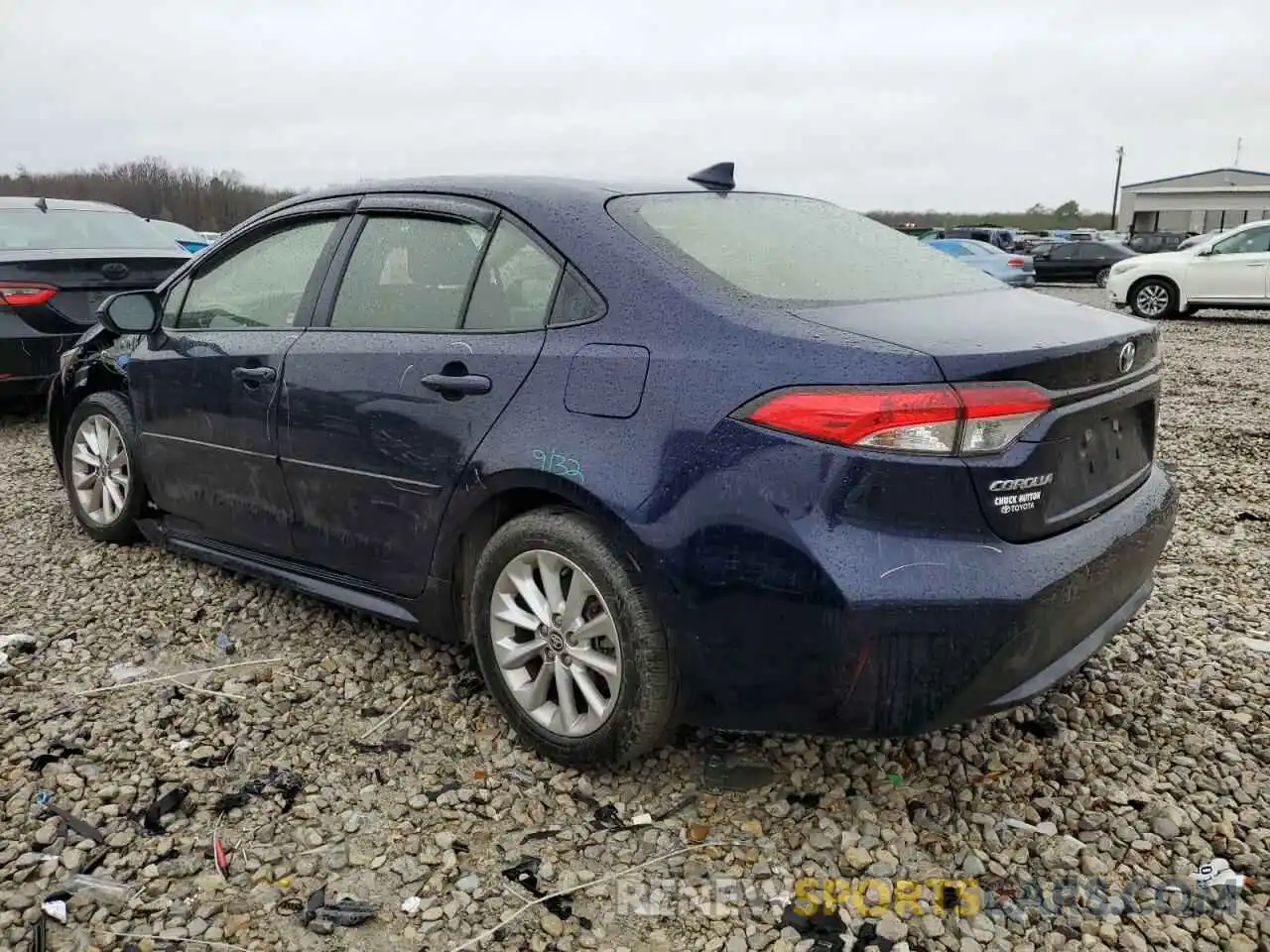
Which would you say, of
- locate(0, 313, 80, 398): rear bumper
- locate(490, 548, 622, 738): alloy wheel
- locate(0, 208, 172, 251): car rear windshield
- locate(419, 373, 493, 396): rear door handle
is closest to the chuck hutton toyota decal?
locate(490, 548, 622, 738): alloy wheel

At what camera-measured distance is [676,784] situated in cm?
274

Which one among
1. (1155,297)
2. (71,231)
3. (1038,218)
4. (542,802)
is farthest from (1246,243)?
(1038,218)

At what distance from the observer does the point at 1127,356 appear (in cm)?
262

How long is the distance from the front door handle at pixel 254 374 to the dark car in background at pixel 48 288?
12.4ft

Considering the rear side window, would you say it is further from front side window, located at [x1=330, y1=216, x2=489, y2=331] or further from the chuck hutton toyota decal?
the chuck hutton toyota decal

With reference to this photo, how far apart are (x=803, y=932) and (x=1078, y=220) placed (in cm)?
9383

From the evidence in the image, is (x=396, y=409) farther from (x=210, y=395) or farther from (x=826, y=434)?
(x=826, y=434)

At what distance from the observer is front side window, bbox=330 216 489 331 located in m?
3.00

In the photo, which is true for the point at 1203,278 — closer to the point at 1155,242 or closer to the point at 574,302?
the point at 574,302

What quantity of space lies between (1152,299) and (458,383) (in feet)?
52.7

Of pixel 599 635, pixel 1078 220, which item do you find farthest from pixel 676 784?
pixel 1078 220

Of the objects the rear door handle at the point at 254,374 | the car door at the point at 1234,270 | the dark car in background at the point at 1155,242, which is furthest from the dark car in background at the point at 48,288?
the dark car in background at the point at 1155,242

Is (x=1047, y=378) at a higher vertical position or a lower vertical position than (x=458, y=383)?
higher

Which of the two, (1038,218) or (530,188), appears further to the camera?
(1038,218)
